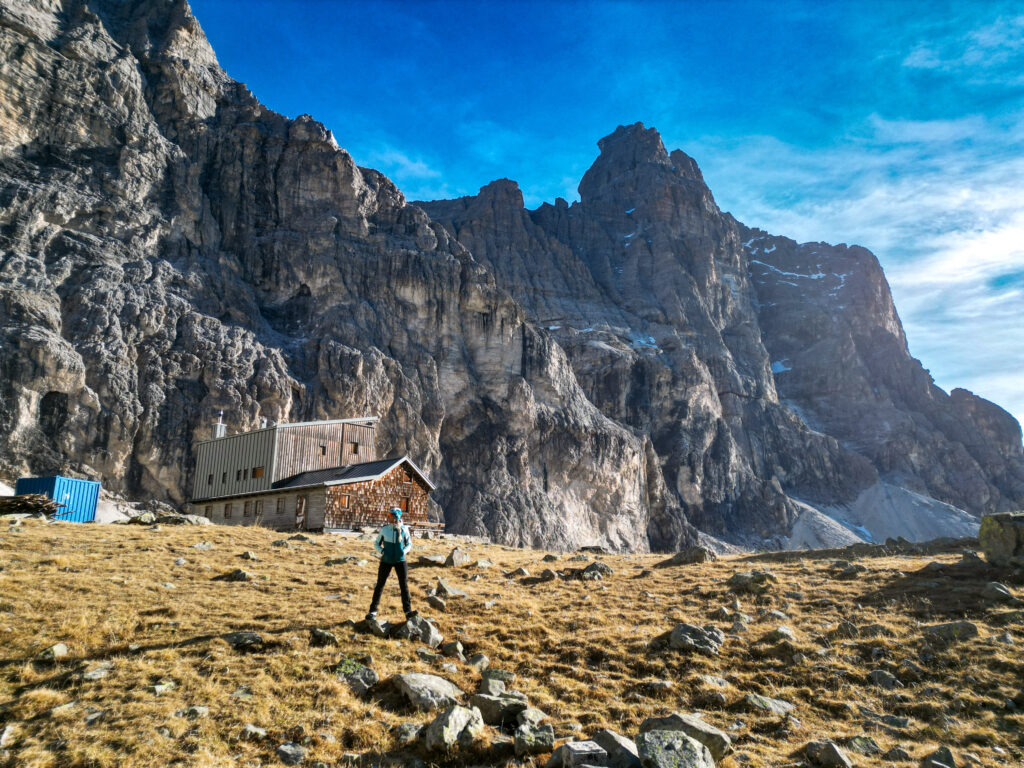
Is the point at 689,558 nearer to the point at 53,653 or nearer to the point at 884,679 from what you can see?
the point at 884,679

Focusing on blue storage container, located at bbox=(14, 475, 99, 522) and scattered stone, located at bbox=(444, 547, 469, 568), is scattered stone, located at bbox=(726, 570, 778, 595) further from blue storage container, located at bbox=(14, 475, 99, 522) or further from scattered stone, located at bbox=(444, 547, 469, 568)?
blue storage container, located at bbox=(14, 475, 99, 522)

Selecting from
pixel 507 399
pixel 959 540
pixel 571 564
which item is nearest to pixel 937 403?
pixel 507 399

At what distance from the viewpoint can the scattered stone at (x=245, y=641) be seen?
1249 cm

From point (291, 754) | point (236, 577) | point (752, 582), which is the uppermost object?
point (752, 582)

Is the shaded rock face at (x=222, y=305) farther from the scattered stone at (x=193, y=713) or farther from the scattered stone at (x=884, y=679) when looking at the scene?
the scattered stone at (x=884, y=679)

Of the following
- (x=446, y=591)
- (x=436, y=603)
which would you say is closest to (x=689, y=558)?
(x=446, y=591)

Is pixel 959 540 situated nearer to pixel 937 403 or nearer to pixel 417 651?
pixel 417 651

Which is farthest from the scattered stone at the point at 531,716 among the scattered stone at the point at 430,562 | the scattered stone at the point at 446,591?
the scattered stone at the point at 430,562

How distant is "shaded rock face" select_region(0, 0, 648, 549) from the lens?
6291cm

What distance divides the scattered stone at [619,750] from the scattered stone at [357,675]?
4.19m

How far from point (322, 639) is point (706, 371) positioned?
130 meters

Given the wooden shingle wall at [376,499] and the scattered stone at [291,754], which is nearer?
the scattered stone at [291,754]

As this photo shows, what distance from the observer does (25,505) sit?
1238 inches

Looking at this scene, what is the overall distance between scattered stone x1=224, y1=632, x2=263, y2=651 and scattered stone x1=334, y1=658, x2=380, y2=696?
1801 mm
